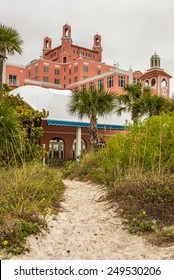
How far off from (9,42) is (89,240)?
10.6 metres

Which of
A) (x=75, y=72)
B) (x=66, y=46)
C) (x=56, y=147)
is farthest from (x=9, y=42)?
(x=66, y=46)

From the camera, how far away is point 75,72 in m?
60.4

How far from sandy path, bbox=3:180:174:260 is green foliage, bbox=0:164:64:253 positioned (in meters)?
0.20

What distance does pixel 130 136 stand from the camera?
333 inches

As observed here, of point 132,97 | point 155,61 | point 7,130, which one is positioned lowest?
point 7,130

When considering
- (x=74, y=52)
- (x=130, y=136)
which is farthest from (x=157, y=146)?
(x=74, y=52)

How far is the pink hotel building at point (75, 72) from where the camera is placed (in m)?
41.8

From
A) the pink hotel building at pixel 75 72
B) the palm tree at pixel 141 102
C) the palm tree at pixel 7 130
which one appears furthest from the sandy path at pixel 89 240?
the pink hotel building at pixel 75 72

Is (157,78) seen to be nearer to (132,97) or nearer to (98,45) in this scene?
(132,97)

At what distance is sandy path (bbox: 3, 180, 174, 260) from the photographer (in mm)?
4418

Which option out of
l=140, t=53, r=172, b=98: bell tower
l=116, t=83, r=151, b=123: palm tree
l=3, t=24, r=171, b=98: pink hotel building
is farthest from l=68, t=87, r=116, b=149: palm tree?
l=140, t=53, r=172, b=98: bell tower

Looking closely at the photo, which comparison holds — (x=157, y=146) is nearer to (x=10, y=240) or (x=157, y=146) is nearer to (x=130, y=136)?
(x=130, y=136)

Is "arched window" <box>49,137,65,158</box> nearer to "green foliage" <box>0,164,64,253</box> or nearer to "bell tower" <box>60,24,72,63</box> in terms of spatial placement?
"green foliage" <box>0,164,64,253</box>

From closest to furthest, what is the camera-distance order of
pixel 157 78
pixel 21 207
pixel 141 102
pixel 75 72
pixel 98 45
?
1. pixel 21 207
2. pixel 141 102
3. pixel 157 78
4. pixel 75 72
5. pixel 98 45
